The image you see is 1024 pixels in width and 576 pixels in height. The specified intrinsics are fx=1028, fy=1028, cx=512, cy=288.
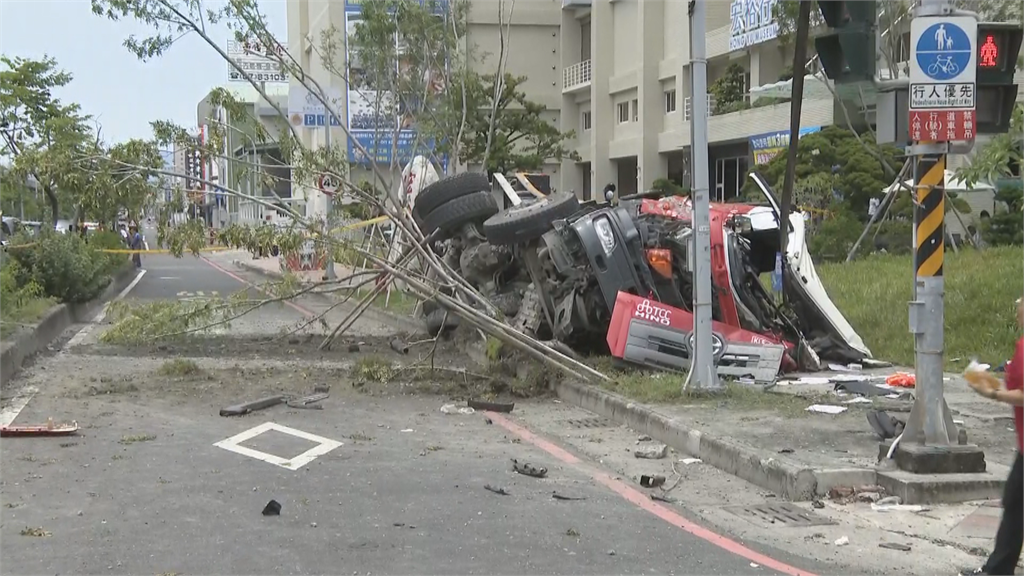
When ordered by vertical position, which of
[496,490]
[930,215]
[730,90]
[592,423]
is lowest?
[592,423]

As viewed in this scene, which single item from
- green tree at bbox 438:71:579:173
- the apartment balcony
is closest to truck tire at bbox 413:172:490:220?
green tree at bbox 438:71:579:173

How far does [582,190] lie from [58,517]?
1825 inches

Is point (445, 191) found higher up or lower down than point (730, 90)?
lower down

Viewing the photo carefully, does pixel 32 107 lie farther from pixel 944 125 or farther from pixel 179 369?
pixel 944 125

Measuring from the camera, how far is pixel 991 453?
26.1 ft

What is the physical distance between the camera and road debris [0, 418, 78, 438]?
8.79 metres

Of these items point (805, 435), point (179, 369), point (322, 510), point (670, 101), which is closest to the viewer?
point (322, 510)

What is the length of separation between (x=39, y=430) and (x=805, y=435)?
6.50 meters

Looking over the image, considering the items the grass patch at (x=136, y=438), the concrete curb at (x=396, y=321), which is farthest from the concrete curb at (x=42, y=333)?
the grass patch at (x=136, y=438)

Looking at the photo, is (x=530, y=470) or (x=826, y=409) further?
(x=826, y=409)

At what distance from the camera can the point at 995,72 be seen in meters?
7.25

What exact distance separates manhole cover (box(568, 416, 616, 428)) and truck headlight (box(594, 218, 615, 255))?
210 cm

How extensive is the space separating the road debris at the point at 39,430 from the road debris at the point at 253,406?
1.42 meters

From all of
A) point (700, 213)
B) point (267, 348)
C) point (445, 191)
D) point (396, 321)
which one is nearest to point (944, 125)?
point (700, 213)
